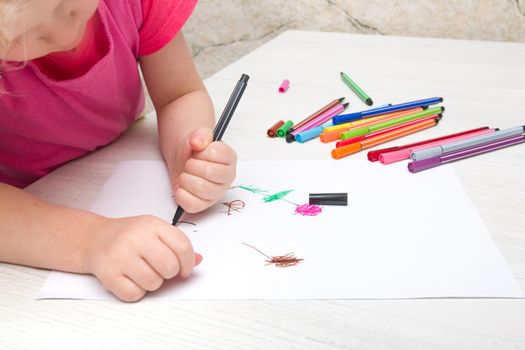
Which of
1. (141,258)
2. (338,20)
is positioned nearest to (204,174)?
(141,258)

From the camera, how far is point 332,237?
41 centimetres

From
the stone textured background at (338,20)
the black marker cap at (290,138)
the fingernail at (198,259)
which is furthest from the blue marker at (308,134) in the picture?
the stone textured background at (338,20)

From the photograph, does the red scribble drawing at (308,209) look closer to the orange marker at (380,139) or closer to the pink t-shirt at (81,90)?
the orange marker at (380,139)

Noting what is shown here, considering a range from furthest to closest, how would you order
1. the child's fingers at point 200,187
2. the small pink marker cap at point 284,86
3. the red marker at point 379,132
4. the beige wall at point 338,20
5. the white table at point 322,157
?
1. the beige wall at point 338,20
2. the small pink marker cap at point 284,86
3. the red marker at point 379,132
4. the child's fingers at point 200,187
5. the white table at point 322,157

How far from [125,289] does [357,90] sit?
43cm

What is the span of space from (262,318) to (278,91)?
1.37 ft

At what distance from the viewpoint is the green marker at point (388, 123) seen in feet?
1.86

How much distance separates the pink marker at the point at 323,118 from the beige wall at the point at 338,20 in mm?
371

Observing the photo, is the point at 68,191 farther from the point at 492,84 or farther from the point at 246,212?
the point at 492,84

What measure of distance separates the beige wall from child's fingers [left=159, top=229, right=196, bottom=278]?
703mm

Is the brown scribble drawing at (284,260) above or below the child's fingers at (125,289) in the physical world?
above

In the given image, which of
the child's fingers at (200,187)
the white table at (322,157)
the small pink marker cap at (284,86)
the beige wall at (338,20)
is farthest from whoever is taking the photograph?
the beige wall at (338,20)

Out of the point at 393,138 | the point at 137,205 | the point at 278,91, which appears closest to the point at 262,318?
the point at 137,205

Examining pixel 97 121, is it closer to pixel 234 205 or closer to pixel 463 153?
pixel 234 205
